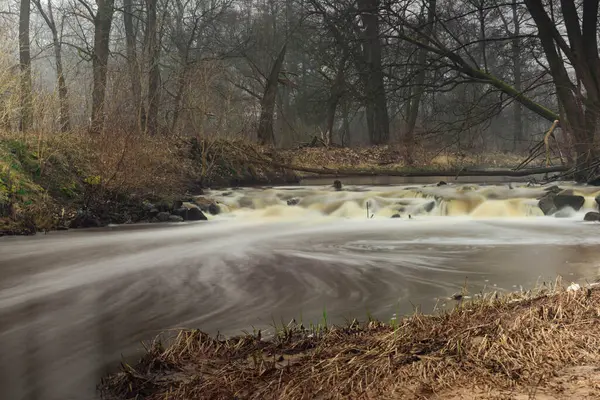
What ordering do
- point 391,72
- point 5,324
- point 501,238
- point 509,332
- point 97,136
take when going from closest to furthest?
point 509,332, point 5,324, point 501,238, point 391,72, point 97,136

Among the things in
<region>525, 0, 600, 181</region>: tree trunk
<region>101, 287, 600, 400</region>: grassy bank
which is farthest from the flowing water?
<region>525, 0, 600, 181</region>: tree trunk

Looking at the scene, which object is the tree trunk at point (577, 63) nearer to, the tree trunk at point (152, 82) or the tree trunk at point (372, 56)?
the tree trunk at point (372, 56)

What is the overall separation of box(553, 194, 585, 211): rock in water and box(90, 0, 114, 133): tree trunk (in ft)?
34.7

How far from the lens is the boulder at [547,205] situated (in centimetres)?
1199

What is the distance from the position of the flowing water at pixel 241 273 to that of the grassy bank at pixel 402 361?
2.03 feet

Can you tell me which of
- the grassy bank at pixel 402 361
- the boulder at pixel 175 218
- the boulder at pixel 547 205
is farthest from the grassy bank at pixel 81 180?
the boulder at pixel 547 205

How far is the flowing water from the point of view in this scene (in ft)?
13.8

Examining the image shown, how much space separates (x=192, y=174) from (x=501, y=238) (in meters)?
9.51

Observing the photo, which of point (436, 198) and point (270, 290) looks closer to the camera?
point (270, 290)

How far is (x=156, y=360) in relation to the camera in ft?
11.0

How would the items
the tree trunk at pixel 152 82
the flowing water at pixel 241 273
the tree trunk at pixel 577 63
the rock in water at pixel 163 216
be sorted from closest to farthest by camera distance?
the flowing water at pixel 241 273, the tree trunk at pixel 577 63, the rock in water at pixel 163 216, the tree trunk at pixel 152 82

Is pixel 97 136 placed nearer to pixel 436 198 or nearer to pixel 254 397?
pixel 436 198

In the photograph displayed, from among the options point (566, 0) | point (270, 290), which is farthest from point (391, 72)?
point (270, 290)

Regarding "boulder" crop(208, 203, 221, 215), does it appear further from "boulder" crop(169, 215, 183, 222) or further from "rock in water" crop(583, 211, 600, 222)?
"rock in water" crop(583, 211, 600, 222)
